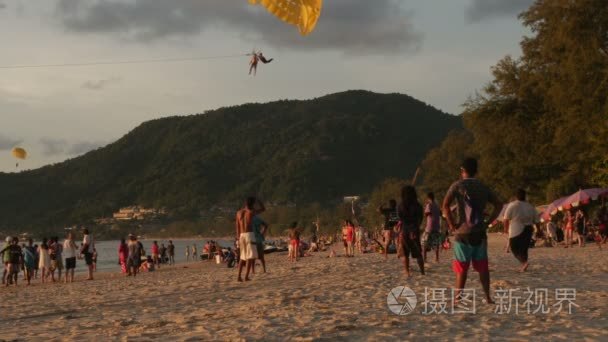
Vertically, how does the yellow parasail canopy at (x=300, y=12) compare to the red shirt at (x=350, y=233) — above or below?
above

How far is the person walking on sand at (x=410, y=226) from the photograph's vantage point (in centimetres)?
1241

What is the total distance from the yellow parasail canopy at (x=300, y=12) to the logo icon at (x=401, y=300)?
3964 millimetres

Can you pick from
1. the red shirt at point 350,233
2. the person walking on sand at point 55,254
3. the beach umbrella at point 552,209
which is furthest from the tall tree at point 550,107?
the person walking on sand at point 55,254

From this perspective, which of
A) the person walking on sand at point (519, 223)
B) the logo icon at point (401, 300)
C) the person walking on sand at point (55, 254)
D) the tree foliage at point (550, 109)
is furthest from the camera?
the tree foliage at point (550, 109)

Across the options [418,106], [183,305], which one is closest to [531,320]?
[183,305]

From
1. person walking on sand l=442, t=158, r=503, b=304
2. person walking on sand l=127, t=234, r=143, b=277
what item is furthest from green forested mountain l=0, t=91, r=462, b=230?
person walking on sand l=442, t=158, r=503, b=304

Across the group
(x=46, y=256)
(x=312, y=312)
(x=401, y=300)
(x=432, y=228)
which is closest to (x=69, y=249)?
(x=46, y=256)

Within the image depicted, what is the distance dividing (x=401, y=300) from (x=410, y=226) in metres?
2.96

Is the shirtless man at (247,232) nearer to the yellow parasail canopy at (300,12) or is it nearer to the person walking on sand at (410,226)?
the person walking on sand at (410,226)

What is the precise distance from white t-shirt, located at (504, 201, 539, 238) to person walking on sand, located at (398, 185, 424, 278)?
84.2 inches

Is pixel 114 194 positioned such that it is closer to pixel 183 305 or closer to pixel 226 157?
pixel 226 157

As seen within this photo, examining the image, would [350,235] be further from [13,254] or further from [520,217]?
[520,217]

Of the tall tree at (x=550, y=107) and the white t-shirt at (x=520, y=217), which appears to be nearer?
the white t-shirt at (x=520, y=217)

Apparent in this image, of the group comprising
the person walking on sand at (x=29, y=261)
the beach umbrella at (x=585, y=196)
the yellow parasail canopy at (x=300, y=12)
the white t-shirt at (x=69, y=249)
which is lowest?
the person walking on sand at (x=29, y=261)
